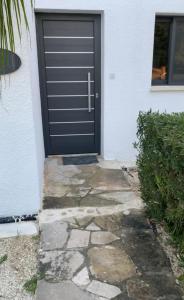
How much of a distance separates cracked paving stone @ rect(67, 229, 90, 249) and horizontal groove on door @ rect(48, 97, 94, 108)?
237 cm

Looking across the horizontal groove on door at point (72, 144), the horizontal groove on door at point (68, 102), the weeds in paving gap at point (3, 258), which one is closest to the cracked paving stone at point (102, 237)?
the weeds in paving gap at point (3, 258)

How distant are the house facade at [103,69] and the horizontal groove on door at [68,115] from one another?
17mm

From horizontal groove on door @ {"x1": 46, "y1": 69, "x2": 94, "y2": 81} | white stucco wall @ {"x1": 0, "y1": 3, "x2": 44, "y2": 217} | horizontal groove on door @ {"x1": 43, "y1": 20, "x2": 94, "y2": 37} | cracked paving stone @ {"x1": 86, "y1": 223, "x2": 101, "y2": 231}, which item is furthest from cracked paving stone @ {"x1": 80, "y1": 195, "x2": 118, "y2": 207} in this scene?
horizontal groove on door @ {"x1": 43, "y1": 20, "x2": 94, "y2": 37}

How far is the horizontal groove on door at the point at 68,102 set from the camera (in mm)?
4340

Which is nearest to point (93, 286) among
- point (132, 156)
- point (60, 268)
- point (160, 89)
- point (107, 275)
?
point (107, 275)

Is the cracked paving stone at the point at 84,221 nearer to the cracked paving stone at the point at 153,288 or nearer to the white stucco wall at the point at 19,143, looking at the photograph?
the white stucco wall at the point at 19,143

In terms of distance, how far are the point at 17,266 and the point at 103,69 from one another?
3070 millimetres

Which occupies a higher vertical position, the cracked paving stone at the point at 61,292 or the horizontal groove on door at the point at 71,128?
the horizontal groove on door at the point at 71,128

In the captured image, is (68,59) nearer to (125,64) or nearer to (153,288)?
(125,64)

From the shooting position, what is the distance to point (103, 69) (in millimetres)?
4121

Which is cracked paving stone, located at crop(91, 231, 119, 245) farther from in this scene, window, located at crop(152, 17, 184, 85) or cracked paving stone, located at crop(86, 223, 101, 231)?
window, located at crop(152, 17, 184, 85)

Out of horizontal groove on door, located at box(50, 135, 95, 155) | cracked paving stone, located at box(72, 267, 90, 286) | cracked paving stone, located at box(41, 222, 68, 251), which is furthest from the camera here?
A: horizontal groove on door, located at box(50, 135, 95, 155)

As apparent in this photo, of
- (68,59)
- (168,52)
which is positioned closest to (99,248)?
(68,59)

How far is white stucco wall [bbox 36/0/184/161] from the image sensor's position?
12.5ft
